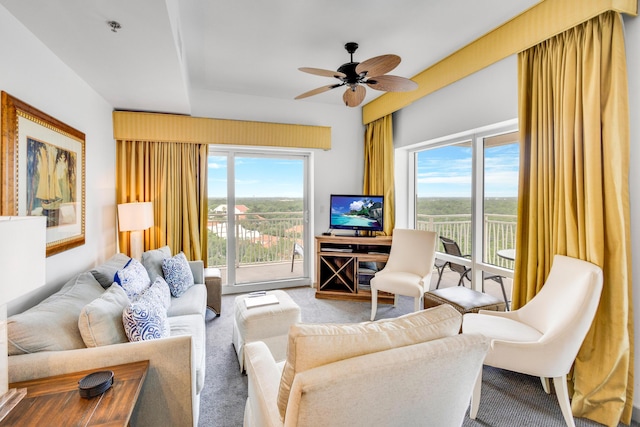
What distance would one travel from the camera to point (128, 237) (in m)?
3.46

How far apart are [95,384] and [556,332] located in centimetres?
230

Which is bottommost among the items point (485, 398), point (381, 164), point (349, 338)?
point (485, 398)

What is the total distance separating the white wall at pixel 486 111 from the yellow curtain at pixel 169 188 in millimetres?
2664

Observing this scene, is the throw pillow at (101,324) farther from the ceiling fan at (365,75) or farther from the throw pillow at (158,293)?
the ceiling fan at (365,75)

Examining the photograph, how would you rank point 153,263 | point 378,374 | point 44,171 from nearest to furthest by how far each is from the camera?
1. point 378,374
2. point 44,171
3. point 153,263

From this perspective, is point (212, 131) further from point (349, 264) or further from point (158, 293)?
point (349, 264)

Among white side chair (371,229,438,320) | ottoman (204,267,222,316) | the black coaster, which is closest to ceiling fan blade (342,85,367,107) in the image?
white side chair (371,229,438,320)

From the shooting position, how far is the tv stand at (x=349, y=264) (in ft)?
12.8

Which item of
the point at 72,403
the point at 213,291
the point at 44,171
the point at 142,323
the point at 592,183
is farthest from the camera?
the point at 213,291

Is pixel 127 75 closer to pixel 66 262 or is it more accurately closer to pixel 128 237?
pixel 66 262

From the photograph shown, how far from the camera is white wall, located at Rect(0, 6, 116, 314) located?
170 centimetres

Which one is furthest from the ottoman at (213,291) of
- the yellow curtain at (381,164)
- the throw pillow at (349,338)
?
the throw pillow at (349,338)

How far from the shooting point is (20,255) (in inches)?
38.7

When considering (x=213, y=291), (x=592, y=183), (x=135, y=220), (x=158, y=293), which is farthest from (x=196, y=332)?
(x=592, y=183)
